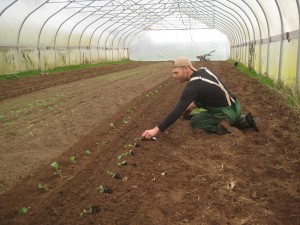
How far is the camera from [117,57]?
3278 cm

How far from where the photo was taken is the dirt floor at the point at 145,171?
117 inches

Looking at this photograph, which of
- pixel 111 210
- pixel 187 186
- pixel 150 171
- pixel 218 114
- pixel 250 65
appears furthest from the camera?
pixel 250 65

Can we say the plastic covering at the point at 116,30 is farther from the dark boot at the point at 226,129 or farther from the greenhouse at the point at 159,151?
the dark boot at the point at 226,129

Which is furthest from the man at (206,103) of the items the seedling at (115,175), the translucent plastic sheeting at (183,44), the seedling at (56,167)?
the translucent plastic sheeting at (183,44)

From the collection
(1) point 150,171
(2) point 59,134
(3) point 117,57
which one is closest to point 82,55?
(3) point 117,57

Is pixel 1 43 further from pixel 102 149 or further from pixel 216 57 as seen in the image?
pixel 216 57

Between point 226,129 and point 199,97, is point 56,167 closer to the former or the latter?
point 199,97

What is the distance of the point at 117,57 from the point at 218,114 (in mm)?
28582

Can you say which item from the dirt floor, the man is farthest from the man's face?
the dirt floor

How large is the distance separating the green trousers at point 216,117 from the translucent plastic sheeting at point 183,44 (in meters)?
30.8

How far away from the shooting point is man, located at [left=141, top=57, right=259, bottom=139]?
166 inches

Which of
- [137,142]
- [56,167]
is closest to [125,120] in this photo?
[137,142]

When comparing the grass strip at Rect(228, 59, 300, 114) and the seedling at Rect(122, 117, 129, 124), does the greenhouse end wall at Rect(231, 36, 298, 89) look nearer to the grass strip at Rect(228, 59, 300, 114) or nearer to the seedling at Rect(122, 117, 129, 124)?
the grass strip at Rect(228, 59, 300, 114)

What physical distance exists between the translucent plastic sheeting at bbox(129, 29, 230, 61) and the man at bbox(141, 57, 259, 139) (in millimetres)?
30879
